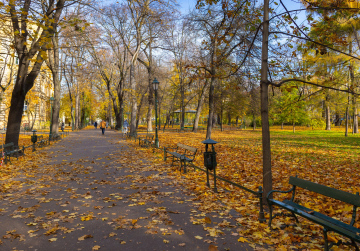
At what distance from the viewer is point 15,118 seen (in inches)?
475

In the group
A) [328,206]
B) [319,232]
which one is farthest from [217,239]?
[328,206]

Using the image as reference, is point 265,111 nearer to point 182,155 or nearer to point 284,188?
point 284,188

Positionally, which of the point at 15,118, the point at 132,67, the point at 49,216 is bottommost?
the point at 49,216

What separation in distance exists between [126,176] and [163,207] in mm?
3424

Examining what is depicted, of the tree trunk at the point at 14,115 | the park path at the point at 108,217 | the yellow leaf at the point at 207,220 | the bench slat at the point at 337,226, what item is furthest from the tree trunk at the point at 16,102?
the bench slat at the point at 337,226

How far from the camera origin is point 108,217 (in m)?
4.82

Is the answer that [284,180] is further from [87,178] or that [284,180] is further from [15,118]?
[15,118]

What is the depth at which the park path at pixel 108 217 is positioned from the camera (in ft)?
12.4

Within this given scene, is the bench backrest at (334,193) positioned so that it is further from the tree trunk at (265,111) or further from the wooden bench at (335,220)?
the tree trunk at (265,111)

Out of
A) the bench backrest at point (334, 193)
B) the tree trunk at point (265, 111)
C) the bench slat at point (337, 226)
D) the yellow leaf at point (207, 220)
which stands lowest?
the yellow leaf at point (207, 220)

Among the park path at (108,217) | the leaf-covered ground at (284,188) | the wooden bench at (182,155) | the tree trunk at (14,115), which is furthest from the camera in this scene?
the tree trunk at (14,115)

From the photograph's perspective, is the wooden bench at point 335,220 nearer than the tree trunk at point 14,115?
Yes

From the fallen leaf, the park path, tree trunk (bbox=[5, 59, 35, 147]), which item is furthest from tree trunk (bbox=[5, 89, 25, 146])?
the fallen leaf

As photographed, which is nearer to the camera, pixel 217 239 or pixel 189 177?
pixel 217 239
